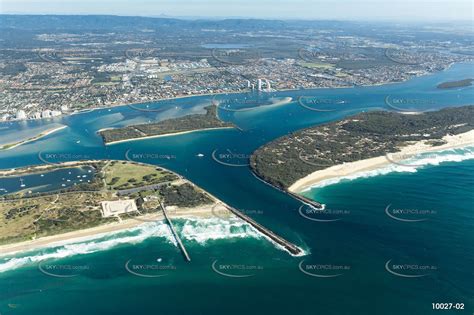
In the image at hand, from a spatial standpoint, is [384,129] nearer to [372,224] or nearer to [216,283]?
[372,224]

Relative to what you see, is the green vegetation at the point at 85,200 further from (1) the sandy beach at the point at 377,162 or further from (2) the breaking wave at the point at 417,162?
(2) the breaking wave at the point at 417,162

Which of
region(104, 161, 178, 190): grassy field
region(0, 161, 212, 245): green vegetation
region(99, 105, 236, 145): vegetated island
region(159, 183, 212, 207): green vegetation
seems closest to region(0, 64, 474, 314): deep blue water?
region(159, 183, 212, 207): green vegetation

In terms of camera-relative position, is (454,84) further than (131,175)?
Yes

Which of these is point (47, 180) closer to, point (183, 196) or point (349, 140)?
point (183, 196)

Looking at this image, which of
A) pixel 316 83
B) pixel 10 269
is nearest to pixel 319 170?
pixel 10 269

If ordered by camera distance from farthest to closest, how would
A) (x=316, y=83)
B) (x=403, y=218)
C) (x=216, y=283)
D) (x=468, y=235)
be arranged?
(x=316, y=83) → (x=403, y=218) → (x=468, y=235) → (x=216, y=283)

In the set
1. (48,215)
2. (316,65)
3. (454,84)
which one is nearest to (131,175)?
(48,215)
